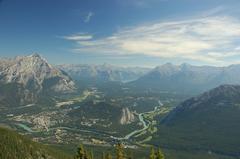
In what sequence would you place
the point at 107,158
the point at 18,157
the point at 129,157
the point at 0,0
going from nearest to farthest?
the point at 0,0 < the point at 107,158 < the point at 129,157 < the point at 18,157

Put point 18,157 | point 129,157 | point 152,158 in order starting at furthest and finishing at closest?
1. point 18,157
2. point 129,157
3. point 152,158

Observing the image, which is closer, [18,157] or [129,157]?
[129,157]

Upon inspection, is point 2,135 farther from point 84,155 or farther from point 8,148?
point 84,155

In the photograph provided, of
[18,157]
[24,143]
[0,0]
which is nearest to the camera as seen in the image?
[0,0]

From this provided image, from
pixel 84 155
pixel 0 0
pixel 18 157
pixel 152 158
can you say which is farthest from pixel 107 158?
pixel 18 157

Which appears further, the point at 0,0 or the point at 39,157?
the point at 39,157

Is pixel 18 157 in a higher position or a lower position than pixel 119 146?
lower

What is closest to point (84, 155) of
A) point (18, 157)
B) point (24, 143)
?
point (18, 157)

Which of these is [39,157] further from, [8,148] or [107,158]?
[107,158]

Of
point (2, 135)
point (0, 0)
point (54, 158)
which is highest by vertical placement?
point (0, 0)
